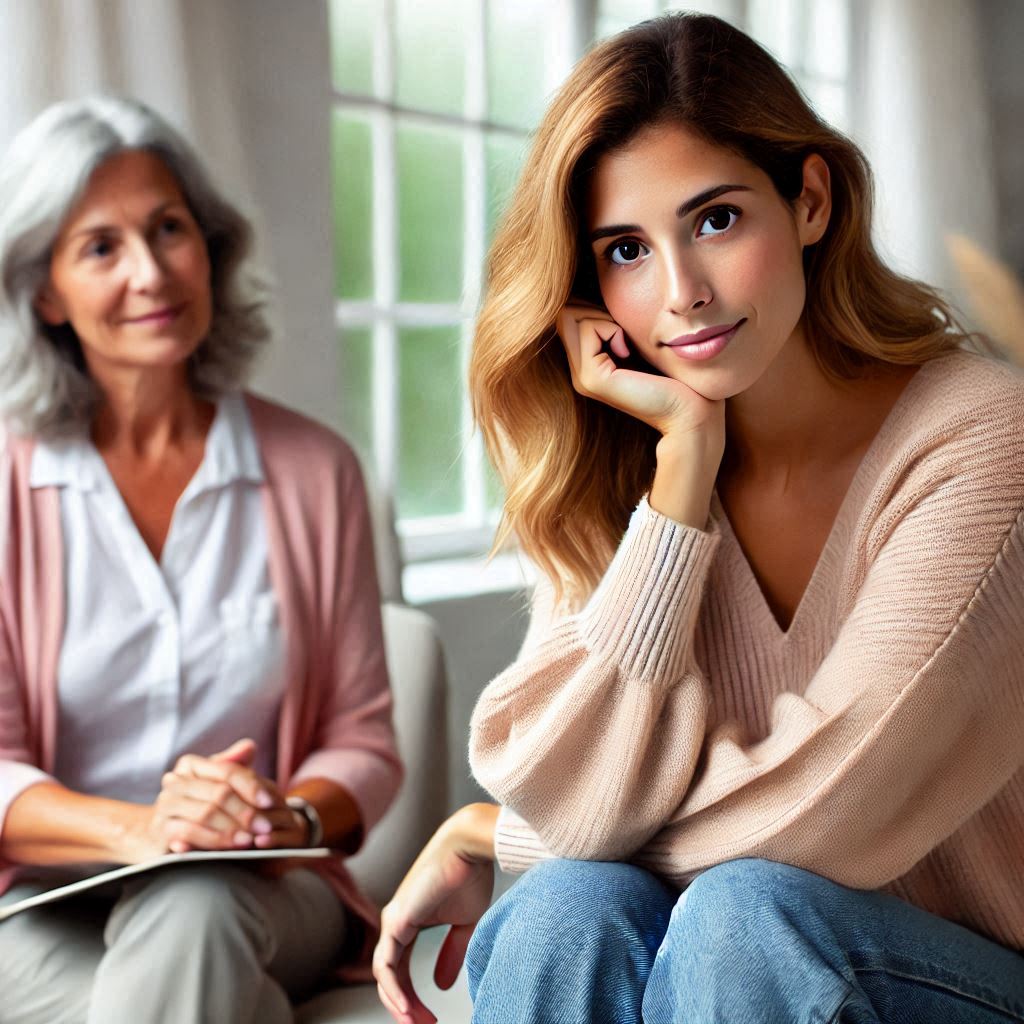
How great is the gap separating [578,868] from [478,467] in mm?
2149

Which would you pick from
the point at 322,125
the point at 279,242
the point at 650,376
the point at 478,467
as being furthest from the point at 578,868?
the point at 478,467

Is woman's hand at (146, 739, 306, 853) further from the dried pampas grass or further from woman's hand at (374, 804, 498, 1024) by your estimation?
the dried pampas grass

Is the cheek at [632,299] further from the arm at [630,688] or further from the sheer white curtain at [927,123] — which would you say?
the sheer white curtain at [927,123]

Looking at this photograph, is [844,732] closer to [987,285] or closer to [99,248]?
[99,248]

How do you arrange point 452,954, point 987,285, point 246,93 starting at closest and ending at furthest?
point 452,954 < point 246,93 < point 987,285

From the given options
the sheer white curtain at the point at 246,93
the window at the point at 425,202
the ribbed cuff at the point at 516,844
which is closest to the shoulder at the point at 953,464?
the ribbed cuff at the point at 516,844

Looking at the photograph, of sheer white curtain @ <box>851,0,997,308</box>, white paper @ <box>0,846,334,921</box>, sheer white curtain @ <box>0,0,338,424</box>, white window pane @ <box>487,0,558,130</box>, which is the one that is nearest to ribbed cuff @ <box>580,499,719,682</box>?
white paper @ <box>0,846,334,921</box>

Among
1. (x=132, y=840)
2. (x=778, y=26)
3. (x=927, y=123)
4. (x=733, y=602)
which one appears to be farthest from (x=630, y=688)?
(x=927, y=123)

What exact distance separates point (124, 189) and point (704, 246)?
0.77 m

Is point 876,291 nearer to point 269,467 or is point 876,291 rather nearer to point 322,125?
point 269,467

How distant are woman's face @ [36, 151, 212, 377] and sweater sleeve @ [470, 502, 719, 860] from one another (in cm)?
73

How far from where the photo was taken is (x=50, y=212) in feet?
5.05

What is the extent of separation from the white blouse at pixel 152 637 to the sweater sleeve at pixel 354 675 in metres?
0.06

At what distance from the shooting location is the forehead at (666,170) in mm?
1059
